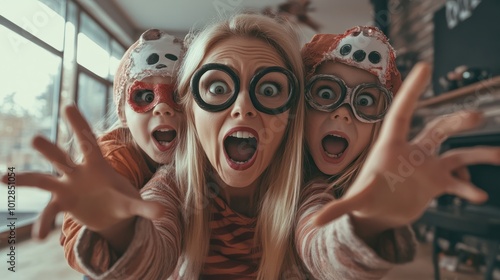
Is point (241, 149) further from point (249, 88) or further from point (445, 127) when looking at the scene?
point (445, 127)

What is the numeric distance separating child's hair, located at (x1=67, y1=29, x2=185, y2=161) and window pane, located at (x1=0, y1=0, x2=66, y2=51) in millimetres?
216

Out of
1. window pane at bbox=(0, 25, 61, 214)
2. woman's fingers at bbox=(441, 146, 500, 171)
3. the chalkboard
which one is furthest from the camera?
the chalkboard

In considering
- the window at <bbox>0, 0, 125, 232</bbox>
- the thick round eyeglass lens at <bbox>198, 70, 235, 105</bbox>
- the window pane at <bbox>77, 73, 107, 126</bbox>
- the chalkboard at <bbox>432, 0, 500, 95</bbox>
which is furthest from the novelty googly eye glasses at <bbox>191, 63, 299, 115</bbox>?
the chalkboard at <bbox>432, 0, 500, 95</bbox>

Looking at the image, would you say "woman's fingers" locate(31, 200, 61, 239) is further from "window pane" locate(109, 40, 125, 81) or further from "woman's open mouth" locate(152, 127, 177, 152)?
"window pane" locate(109, 40, 125, 81)

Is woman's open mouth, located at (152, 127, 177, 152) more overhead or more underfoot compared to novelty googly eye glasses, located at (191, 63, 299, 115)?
more underfoot

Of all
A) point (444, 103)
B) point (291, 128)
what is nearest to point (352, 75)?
point (291, 128)

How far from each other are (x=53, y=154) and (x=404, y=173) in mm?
249

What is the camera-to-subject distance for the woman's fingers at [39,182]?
0.87 feet

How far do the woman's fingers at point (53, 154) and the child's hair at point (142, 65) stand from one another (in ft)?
0.51

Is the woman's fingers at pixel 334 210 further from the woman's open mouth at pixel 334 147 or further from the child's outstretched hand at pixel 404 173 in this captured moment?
the woman's open mouth at pixel 334 147

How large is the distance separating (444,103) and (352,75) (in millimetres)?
1497

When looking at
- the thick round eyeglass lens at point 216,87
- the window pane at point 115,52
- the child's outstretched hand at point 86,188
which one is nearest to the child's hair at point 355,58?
the thick round eyeglass lens at point 216,87

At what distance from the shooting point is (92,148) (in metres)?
0.28

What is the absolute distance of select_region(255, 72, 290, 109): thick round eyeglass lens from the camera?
1.30ft
